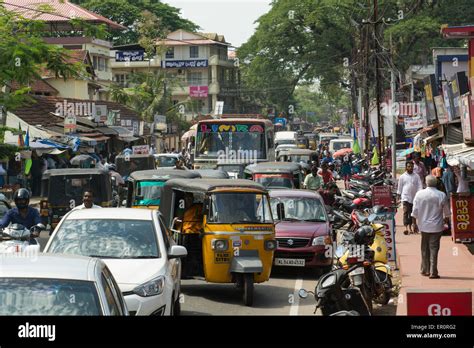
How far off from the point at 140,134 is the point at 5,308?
5532 cm

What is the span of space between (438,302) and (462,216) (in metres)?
13.1

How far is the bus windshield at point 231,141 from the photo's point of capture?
113 ft

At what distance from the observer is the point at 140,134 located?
205 ft

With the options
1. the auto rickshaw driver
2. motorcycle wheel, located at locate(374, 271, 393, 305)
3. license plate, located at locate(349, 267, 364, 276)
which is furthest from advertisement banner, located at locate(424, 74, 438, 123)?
license plate, located at locate(349, 267, 364, 276)

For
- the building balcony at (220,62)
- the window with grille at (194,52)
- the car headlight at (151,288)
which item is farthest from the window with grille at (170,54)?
the car headlight at (151,288)

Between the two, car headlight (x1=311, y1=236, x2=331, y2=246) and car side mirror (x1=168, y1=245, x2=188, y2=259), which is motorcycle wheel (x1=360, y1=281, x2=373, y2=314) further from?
car headlight (x1=311, y1=236, x2=331, y2=246)

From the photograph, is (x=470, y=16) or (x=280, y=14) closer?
(x=470, y=16)

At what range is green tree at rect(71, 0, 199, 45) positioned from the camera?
95.1 meters

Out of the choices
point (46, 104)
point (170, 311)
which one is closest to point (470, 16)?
point (46, 104)

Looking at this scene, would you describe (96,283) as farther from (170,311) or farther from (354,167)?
(354,167)

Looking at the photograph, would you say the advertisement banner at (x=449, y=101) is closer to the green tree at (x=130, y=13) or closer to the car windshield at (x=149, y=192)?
the car windshield at (x=149, y=192)

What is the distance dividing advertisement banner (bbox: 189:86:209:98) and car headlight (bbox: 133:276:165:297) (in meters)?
90.8

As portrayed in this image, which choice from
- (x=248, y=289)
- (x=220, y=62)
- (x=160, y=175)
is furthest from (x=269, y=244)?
(x=220, y=62)

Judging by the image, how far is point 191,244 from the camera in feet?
55.9
